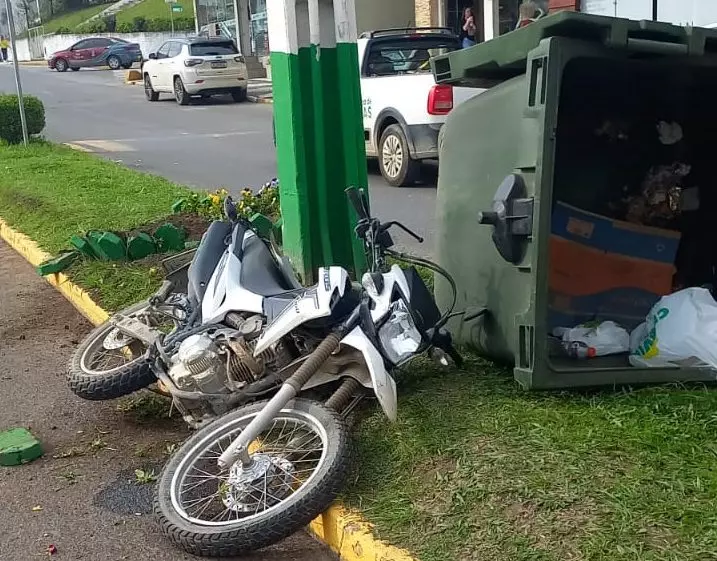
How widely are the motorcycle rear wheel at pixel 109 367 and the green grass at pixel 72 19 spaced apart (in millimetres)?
71193

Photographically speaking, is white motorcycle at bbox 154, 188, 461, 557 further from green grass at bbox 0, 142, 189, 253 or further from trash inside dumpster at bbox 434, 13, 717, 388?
green grass at bbox 0, 142, 189, 253

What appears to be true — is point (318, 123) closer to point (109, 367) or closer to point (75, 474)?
point (109, 367)

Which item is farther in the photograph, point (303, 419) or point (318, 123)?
point (318, 123)

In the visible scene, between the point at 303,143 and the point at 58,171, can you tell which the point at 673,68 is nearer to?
the point at 303,143

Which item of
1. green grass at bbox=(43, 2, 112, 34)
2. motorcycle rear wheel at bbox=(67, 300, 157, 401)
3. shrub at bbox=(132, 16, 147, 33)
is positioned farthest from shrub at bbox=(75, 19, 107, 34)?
motorcycle rear wheel at bbox=(67, 300, 157, 401)

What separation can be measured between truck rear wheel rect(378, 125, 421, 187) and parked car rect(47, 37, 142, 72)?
1480 inches

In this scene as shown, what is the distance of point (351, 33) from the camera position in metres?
6.06

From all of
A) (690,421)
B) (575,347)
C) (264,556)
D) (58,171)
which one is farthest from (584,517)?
(58,171)

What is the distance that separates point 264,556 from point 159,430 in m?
1.48

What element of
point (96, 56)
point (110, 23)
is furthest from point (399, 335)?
point (110, 23)

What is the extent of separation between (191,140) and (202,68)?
7373 mm

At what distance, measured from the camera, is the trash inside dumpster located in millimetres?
3994

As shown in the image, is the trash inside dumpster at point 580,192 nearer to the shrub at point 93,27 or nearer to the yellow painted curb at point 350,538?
the yellow painted curb at point 350,538

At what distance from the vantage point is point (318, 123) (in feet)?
20.1
